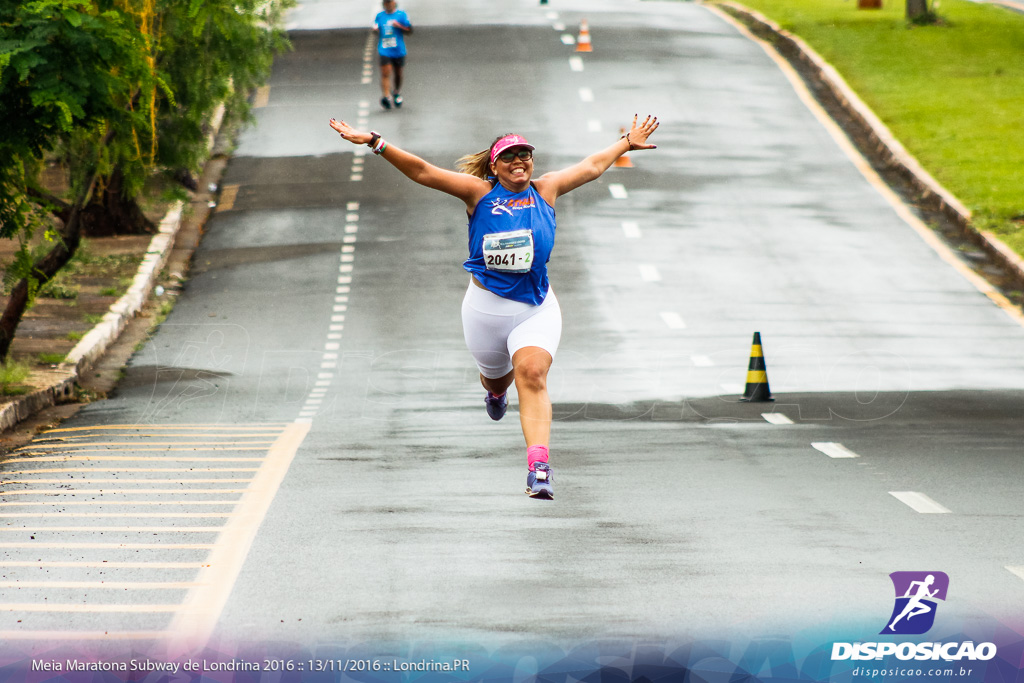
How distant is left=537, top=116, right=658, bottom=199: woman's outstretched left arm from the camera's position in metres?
8.48

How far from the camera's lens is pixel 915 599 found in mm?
6336

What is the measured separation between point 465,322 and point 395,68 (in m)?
22.6

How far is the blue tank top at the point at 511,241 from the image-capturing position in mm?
8086

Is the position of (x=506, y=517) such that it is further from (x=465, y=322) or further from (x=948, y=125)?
(x=948, y=125)

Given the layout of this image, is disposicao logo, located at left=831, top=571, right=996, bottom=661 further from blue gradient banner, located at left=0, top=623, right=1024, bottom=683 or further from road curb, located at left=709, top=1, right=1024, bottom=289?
road curb, located at left=709, top=1, right=1024, bottom=289

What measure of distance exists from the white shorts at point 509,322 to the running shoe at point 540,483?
0.72m

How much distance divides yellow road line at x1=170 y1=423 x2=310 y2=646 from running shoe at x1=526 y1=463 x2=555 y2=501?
153cm

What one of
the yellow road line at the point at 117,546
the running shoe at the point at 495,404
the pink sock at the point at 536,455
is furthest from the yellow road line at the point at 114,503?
the pink sock at the point at 536,455

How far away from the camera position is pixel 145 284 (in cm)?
2080

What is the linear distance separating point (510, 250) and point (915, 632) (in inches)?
125

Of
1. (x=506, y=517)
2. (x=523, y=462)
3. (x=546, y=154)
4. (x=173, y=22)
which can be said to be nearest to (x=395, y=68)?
(x=546, y=154)

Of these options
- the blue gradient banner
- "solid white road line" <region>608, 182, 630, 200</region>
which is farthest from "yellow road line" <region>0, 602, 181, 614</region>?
"solid white road line" <region>608, 182, 630, 200</region>

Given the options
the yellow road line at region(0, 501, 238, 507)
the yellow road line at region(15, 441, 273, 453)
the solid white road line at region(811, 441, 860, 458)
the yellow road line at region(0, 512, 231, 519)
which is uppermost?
the yellow road line at region(0, 512, 231, 519)

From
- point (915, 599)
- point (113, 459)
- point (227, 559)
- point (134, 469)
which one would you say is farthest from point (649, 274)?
point (915, 599)
